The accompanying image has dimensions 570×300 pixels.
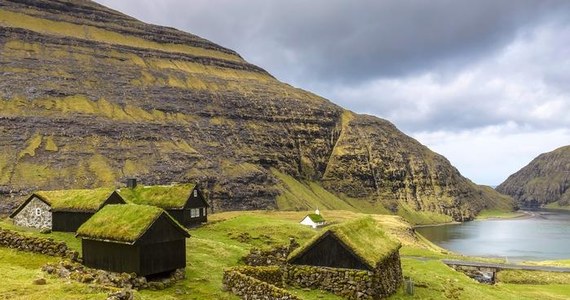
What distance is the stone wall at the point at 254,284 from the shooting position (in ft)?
86.2

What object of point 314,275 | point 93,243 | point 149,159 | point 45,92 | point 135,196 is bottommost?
point 314,275

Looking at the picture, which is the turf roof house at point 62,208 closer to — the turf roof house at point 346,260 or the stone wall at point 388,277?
the turf roof house at point 346,260

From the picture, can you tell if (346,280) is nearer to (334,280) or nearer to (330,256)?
(334,280)

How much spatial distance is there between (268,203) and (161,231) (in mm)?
139002

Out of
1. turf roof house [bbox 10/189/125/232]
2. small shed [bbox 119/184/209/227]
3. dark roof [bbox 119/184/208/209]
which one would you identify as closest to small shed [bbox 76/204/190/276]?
turf roof house [bbox 10/189/125/232]

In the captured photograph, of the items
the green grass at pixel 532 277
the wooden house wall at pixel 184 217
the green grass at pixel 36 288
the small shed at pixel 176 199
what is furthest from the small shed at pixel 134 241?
the green grass at pixel 532 277

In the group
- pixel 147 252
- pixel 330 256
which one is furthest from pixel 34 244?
pixel 330 256

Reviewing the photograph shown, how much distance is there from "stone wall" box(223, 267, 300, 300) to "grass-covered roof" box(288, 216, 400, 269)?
2509mm

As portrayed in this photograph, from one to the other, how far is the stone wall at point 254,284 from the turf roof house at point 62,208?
75.0 feet

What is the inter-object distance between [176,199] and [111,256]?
35.1 meters

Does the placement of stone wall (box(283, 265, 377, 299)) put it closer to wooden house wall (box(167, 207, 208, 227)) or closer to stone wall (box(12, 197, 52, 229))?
stone wall (box(12, 197, 52, 229))

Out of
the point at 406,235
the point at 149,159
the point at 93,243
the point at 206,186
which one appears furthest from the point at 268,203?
the point at 93,243

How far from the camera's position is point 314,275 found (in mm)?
32156

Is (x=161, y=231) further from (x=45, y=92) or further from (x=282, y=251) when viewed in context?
(x=45, y=92)
